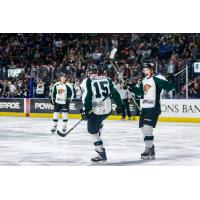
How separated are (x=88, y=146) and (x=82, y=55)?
445cm

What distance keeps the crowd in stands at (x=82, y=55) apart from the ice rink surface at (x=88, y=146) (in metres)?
1.17

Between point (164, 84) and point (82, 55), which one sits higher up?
point (82, 55)

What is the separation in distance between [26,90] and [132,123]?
10.9ft

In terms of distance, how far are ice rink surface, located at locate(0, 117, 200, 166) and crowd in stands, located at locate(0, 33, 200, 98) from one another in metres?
1.17

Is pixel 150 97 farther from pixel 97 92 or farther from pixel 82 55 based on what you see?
pixel 82 55

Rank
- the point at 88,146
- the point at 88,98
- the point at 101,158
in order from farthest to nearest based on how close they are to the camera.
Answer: the point at 88,146 → the point at 101,158 → the point at 88,98

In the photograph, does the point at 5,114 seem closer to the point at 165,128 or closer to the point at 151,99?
the point at 165,128

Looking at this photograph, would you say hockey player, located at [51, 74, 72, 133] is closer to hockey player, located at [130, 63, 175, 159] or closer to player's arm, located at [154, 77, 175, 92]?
hockey player, located at [130, 63, 175, 159]

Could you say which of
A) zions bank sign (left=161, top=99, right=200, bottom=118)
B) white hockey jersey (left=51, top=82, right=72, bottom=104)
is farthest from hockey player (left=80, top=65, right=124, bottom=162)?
zions bank sign (left=161, top=99, right=200, bottom=118)

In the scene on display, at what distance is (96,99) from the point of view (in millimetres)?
5914

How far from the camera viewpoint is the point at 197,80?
10.7 m

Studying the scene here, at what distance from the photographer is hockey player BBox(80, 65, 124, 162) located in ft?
19.2

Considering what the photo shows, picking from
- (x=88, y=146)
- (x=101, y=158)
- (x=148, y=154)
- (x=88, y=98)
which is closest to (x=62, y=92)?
(x=88, y=146)
